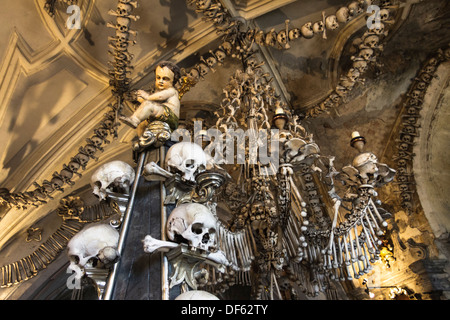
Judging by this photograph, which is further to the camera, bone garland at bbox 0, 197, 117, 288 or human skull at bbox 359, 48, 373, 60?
bone garland at bbox 0, 197, 117, 288

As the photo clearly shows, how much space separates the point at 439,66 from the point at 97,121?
4068mm

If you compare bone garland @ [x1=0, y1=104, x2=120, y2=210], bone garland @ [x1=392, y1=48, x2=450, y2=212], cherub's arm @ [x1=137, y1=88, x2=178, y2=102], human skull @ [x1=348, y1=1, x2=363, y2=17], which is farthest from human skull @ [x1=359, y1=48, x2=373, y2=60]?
bone garland @ [x1=0, y1=104, x2=120, y2=210]

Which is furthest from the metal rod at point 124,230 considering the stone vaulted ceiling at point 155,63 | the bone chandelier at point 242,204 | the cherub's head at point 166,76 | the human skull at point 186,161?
the stone vaulted ceiling at point 155,63

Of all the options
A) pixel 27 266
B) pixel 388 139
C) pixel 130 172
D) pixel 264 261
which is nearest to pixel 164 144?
pixel 130 172

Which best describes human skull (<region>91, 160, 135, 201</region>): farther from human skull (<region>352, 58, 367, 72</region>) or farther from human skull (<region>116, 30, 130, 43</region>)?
human skull (<region>352, 58, 367, 72</region>)

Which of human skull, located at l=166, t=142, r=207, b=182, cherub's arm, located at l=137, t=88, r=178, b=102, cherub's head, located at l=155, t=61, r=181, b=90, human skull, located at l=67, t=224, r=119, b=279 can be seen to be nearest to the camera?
human skull, located at l=67, t=224, r=119, b=279

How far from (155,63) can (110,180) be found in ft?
9.73

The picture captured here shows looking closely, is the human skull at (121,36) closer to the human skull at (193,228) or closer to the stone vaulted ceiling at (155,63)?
the stone vaulted ceiling at (155,63)

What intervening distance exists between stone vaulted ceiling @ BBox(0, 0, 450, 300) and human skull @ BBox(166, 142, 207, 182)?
265 centimetres

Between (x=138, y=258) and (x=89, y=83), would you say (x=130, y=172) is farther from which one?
(x=89, y=83)

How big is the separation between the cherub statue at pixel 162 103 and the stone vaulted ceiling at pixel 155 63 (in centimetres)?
169

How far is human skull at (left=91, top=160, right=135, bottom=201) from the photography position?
146cm

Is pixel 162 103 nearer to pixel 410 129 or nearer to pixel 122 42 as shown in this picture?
pixel 122 42

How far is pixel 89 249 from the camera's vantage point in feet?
3.81
